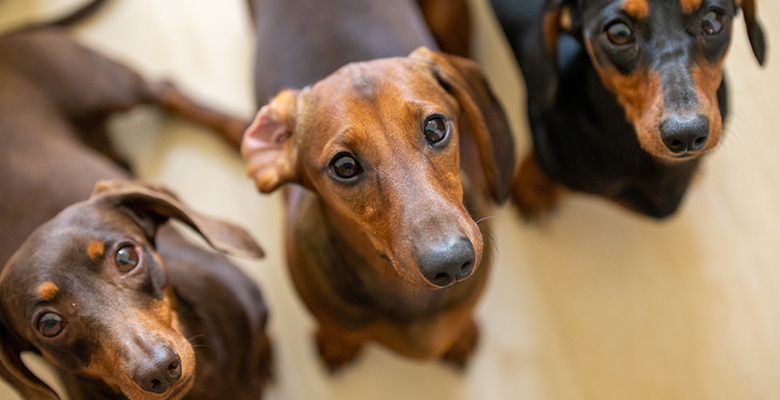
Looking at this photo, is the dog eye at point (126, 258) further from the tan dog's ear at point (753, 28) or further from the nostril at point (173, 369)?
the tan dog's ear at point (753, 28)

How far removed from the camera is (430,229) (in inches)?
59.4

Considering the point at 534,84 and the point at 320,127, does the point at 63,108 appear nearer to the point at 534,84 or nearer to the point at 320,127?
the point at 320,127

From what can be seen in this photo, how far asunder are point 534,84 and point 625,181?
49 centimetres

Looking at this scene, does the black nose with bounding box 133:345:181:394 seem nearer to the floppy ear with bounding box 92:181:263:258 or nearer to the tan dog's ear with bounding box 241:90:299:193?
the floppy ear with bounding box 92:181:263:258

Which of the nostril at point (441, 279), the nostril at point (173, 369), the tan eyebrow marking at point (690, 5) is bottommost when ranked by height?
the nostril at point (173, 369)

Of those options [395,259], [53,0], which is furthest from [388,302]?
[53,0]

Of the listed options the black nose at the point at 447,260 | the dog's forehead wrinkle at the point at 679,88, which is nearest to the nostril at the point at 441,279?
the black nose at the point at 447,260

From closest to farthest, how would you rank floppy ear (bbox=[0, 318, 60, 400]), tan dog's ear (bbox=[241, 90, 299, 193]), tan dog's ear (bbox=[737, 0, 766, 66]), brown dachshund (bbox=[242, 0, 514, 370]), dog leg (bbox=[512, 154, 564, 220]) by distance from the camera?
1. brown dachshund (bbox=[242, 0, 514, 370])
2. floppy ear (bbox=[0, 318, 60, 400])
3. tan dog's ear (bbox=[241, 90, 299, 193])
4. tan dog's ear (bbox=[737, 0, 766, 66])
5. dog leg (bbox=[512, 154, 564, 220])

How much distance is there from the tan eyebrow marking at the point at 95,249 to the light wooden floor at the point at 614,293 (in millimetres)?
1203

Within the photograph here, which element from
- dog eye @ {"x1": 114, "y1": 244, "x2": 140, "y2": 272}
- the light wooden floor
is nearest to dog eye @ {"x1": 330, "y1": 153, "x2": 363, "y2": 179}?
dog eye @ {"x1": 114, "y1": 244, "x2": 140, "y2": 272}

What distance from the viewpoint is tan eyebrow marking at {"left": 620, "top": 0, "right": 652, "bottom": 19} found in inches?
68.8

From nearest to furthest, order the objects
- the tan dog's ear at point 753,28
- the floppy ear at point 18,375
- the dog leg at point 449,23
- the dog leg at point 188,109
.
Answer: the floppy ear at point 18,375 → the tan dog's ear at point 753,28 → the dog leg at point 449,23 → the dog leg at point 188,109

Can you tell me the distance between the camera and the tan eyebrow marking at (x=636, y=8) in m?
1.75

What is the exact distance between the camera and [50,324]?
5.43 feet
